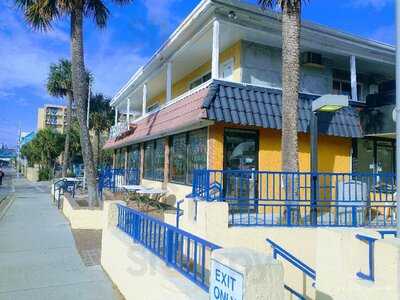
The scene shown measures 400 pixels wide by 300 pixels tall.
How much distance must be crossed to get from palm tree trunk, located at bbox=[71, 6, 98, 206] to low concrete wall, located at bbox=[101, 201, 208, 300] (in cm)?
501

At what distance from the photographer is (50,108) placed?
14175 centimetres

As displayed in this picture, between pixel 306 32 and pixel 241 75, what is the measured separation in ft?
7.54

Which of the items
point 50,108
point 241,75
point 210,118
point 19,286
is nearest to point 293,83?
point 210,118

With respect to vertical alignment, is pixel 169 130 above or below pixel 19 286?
above

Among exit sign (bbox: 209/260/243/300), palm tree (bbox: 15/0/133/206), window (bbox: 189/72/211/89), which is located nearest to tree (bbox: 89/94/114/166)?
window (bbox: 189/72/211/89)

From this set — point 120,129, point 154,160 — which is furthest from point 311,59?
point 120,129

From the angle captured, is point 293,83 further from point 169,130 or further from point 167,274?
point 167,274

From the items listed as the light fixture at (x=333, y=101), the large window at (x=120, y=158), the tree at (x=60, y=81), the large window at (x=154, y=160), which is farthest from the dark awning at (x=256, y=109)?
the tree at (x=60, y=81)

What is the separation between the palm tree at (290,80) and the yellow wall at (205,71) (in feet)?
11.1

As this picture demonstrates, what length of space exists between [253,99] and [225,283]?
8.37 m

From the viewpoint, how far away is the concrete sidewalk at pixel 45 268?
5.80m

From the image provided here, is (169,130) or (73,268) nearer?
(73,268)

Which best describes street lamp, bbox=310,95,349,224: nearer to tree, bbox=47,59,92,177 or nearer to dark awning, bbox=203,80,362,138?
dark awning, bbox=203,80,362,138

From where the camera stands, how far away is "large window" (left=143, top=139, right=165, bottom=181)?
610 inches
